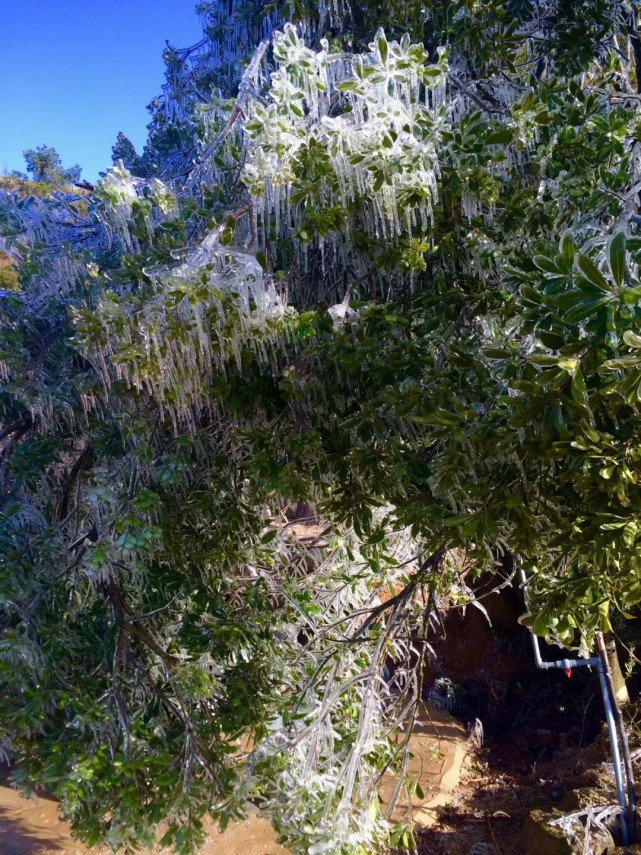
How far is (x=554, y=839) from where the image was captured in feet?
15.5

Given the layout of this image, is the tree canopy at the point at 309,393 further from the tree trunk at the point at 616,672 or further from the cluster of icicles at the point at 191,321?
the tree trunk at the point at 616,672

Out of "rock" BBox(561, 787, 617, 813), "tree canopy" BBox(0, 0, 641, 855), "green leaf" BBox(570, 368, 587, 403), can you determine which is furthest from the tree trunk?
"green leaf" BBox(570, 368, 587, 403)

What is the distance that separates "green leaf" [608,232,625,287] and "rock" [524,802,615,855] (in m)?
4.71

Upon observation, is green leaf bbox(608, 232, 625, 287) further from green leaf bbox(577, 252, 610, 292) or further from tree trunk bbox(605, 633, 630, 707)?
tree trunk bbox(605, 633, 630, 707)

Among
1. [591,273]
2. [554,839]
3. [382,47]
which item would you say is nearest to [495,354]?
[591,273]

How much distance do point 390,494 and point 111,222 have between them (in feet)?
5.60

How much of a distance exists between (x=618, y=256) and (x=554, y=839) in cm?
496

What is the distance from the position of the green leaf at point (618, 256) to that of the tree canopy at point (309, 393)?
0.09 m

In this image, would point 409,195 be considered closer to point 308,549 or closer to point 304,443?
point 304,443

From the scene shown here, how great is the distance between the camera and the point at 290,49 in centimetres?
233

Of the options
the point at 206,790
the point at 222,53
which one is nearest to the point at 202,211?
the point at 222,53

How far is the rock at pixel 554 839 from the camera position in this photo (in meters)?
4.56

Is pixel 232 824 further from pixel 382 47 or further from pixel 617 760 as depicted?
pixel 382 47

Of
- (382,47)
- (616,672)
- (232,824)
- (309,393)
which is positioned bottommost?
(232,824)
